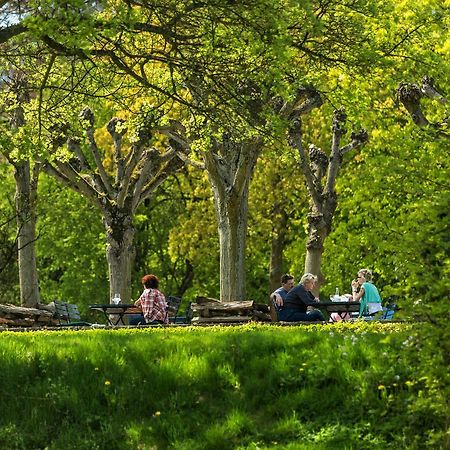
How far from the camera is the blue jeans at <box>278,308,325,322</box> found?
20.4m

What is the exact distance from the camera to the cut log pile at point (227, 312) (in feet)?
71.8

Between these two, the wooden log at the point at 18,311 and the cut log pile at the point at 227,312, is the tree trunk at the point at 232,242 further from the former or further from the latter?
the wooden log at the point at 18,311

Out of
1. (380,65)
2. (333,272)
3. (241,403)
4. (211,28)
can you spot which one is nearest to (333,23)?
(380,65)

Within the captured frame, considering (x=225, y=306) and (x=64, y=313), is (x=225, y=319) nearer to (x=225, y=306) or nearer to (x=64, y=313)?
(x=225, y=306)

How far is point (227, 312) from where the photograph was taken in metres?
22.1

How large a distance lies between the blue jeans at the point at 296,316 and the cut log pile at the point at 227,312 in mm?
1333

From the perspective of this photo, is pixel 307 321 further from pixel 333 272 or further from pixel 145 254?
pixel 145 254

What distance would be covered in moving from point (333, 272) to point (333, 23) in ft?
72.0

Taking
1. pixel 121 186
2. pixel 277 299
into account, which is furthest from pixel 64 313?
pixel 277 299

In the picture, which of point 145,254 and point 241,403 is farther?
point 145,254

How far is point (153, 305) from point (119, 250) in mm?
8720

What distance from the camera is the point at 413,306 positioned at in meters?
10.2

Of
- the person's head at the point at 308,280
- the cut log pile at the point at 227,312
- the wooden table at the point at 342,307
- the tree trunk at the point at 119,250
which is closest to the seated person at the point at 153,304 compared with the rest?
the cut log pile at the point at 227,312

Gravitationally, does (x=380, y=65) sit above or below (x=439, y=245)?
above
